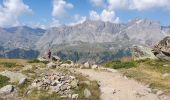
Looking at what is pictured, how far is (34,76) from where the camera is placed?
37.9 metres

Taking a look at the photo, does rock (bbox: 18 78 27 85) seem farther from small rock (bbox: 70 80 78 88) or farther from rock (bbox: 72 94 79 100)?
rock (bbox: 72 94 79 100)

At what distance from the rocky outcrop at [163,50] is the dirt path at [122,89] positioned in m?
21.5

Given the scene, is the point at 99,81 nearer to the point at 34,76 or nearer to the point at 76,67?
the point at 34,76

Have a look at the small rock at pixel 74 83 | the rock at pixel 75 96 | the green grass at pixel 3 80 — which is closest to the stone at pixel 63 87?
the small rock at pixel 74 83

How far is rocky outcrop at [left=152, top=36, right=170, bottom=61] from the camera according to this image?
200 feet

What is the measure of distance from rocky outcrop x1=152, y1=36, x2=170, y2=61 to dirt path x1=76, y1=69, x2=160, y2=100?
70.6 feet

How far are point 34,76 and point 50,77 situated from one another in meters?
4.47

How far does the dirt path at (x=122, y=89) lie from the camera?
30850 millimetres

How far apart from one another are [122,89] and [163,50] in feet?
103

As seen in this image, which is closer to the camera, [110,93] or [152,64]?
[110,93]

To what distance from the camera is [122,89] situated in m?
33.8

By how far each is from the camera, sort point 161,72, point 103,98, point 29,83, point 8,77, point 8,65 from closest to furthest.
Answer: point 103,98 < point 29,83 < point 8,77 < point 161,72 < point 8,65

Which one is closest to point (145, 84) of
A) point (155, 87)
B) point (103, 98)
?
point (155, 87)

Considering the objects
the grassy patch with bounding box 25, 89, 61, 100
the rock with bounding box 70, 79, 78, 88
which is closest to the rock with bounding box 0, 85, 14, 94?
the grassy patch with bounding box 25, 89, 61, 100
